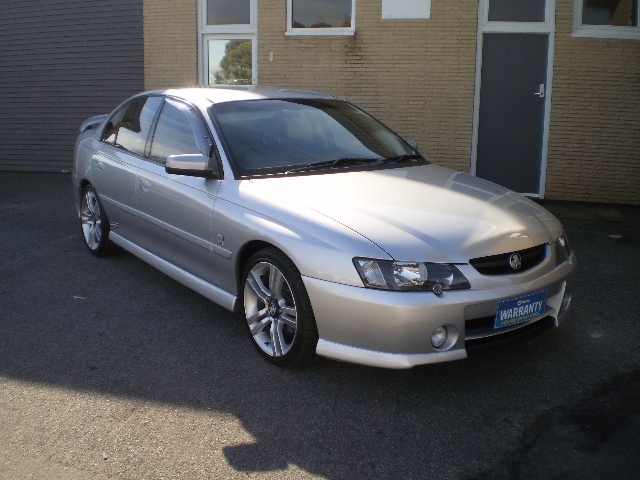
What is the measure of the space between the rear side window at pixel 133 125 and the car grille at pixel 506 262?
2.97 metres

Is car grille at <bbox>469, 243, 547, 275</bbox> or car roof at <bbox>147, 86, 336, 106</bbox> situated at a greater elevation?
car roof at <bbox>147, 86, 336, 106</bbox>

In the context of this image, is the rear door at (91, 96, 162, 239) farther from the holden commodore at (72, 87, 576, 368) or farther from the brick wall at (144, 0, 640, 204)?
the brick wall at (144, 0, 640, 204)

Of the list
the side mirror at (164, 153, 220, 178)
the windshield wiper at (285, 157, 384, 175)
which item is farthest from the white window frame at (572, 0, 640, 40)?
the side mirror at (164, 153, 220, 178)

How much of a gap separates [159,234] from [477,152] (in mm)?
5979

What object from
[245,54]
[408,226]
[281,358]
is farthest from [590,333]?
[245,54]

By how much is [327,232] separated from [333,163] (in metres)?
1.15

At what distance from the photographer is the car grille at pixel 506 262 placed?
148 inches

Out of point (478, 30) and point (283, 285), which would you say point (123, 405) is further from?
point (478, 30)

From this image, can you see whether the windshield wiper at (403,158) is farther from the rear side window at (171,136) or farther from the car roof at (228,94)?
the rear side window at (171,136)

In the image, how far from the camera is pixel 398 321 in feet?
11.6

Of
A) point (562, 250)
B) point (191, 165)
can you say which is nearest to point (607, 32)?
point (562, 250)

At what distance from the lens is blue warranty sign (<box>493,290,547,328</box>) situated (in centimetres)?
377

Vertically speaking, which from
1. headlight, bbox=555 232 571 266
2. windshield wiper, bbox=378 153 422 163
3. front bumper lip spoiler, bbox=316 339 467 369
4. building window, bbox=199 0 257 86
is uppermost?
building window, bbox=199 0 257 86

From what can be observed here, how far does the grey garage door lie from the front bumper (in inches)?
353
